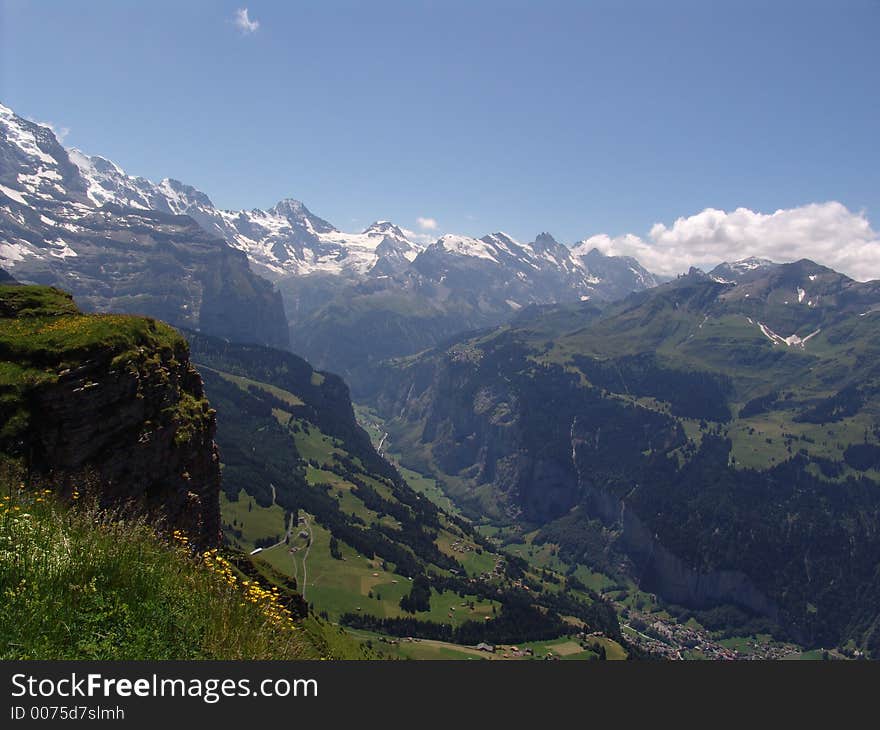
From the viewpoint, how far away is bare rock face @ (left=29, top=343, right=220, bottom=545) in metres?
35.8

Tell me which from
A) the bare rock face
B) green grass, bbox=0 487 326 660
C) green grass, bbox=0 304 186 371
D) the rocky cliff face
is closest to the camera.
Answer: green grass, bbox=0 487 326 660

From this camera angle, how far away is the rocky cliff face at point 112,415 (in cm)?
3500

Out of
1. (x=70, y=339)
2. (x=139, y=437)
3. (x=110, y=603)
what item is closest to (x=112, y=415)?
(x=139, y=437)

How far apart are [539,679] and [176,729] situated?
6.79 meters

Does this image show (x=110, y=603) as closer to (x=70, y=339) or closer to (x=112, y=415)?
(x=112, y=415)

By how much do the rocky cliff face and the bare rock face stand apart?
7 centimetres

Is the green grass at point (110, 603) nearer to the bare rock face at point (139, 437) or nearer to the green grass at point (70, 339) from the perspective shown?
the bare rock face at point (139, 437)

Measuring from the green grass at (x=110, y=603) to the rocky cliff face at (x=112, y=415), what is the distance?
1842cm

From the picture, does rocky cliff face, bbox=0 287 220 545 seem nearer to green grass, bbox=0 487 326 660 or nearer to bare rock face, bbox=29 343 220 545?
bare rock face, bbox=29 343 220 545

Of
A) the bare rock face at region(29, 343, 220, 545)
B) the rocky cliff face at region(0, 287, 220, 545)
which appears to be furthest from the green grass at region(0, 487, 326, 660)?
the bare rock face at region(29, 343, 220, 545)

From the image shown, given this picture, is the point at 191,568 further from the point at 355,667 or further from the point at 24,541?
the point at 355,667

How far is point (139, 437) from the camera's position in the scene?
4188 centimetres

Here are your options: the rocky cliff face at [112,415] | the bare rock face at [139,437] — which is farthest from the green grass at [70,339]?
the bare rock face at [139,437]

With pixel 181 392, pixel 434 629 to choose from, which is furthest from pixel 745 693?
pixel 434 629
